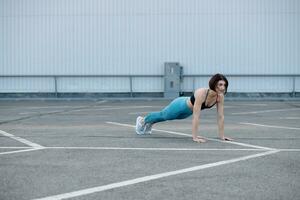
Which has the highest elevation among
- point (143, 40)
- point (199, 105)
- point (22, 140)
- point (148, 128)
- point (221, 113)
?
point (143, 40)

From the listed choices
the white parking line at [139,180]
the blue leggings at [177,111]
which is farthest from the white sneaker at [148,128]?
the white parking line at [139,180]

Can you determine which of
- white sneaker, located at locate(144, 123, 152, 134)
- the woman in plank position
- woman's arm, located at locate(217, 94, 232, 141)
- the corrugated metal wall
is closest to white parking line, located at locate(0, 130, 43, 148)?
the woman in plank position

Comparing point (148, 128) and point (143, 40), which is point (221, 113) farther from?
point (143, 40)

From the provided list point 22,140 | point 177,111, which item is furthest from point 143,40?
point 22,140

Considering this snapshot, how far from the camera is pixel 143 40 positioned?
22125 mm

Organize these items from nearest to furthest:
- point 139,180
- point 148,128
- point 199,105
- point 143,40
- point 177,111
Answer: point 139,180 → point 199,105 → point 177,111 → point 148,128 → point 143,40

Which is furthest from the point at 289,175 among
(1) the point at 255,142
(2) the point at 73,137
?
(2) the point at 73,137

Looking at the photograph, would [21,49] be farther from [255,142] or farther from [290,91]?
[255,142]

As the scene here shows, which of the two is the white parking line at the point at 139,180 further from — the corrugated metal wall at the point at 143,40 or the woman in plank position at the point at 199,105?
the corrugated metal wall at the point at 143,40

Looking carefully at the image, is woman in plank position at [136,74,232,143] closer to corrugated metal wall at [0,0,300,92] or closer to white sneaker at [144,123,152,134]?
white sneaker at [144,123,152,134]

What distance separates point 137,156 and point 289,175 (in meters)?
2.14

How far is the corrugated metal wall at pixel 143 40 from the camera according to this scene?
21.7 meters

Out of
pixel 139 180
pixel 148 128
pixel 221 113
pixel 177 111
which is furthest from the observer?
pixel 148 128

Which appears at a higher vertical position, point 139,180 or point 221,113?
point 221,113
